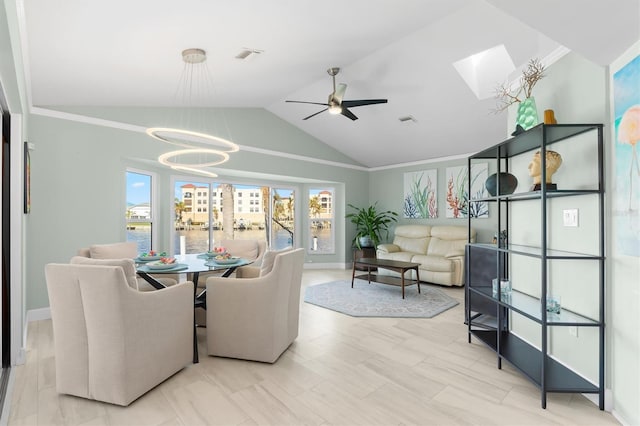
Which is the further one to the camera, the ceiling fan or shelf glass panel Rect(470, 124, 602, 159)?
the ceiling fan

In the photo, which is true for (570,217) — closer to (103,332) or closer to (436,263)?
(103,332)

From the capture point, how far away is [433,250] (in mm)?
6430

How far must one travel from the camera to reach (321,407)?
2.13 meters

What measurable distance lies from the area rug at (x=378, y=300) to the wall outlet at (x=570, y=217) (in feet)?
6.81

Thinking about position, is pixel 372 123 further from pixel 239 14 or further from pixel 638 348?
pixel 638 348

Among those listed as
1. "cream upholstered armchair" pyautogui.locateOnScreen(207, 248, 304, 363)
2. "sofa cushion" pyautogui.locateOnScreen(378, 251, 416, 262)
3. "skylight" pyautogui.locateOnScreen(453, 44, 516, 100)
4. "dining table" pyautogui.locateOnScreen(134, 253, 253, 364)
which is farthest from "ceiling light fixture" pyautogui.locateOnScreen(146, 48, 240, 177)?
"sofa cushion" pyautogui.locateOnScreen(378, 251, 416, 262)

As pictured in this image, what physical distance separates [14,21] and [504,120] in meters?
5.54

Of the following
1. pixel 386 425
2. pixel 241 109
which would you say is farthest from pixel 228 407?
pixel 241 109

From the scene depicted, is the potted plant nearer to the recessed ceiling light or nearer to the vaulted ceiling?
the vaulted ceiling

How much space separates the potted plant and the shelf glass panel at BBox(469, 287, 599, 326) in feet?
14.6

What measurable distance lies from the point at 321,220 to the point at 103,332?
6.02m

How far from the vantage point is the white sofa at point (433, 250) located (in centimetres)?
570

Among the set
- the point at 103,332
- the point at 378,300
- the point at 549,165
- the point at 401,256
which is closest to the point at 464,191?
the point at 401,256

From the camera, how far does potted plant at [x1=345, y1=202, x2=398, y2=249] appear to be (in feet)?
24.5
